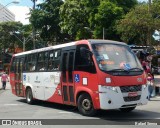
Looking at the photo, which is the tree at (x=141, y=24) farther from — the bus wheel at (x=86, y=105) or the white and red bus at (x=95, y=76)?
the bus wheel at (x=86, y=105)

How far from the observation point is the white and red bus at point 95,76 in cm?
1121

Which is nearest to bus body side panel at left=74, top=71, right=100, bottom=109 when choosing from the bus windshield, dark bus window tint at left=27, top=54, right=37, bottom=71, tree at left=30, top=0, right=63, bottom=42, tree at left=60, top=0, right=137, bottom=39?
the bus windshield

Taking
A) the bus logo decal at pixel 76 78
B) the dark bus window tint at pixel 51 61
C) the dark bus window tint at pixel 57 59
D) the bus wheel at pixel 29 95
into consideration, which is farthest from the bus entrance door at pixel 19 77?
the bus logo decal at pixel 76 78

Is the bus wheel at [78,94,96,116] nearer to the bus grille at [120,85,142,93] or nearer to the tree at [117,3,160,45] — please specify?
the bus grille at [120,85,142,93]

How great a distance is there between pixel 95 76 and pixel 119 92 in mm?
950

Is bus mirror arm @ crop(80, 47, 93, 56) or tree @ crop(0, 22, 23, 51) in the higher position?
tree @ crop(0, 22, 23, 51)

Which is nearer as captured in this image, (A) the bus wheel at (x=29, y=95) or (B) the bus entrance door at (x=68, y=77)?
(B) the bus entrance door at (x=68, y=77)

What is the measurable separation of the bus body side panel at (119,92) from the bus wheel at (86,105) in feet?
2.36

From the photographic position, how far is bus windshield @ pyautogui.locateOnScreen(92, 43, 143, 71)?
11531 mm

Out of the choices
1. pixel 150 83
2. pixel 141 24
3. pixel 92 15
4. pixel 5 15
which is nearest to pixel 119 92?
pixel 150 83

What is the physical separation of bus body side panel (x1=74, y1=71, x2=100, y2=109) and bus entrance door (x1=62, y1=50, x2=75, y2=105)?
0.39m

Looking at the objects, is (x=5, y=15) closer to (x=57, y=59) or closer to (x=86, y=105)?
→ (x=57, y=59)

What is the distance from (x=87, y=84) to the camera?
11859 mm

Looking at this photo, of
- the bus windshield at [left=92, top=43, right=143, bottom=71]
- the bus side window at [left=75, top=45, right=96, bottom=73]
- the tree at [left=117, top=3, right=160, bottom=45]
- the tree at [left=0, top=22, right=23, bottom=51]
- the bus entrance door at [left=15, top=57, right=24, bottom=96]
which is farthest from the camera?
the tree at [left=0, top=22, right=23, bottom=51]
